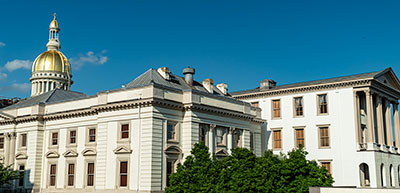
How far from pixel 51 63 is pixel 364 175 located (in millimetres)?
48208

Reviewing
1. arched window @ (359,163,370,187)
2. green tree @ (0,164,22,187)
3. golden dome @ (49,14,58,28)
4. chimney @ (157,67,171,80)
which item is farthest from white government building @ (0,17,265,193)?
golden dome @ (49,14,58,28)

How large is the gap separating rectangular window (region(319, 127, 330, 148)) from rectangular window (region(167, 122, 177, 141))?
2027 cm

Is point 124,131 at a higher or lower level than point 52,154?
higher

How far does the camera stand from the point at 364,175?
48.2 metres

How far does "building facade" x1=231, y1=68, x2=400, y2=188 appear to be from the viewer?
156 ft

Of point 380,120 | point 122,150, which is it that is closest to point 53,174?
point 122,150

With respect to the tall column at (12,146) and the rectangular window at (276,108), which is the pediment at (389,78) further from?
the tall column at (12,146)

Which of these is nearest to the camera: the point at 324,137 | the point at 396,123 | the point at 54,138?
the point at 54,138

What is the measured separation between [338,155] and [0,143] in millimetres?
36230

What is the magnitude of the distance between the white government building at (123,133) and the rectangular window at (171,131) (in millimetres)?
86

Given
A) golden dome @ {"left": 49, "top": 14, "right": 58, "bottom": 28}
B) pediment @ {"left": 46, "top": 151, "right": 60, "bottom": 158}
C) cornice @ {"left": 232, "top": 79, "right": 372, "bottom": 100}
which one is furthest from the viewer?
golden dome @ {"left": 49, "top": 14, "right": 58, "bottom": 28}

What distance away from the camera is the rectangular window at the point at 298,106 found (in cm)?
5198

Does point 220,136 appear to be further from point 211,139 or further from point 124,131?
point 124,131

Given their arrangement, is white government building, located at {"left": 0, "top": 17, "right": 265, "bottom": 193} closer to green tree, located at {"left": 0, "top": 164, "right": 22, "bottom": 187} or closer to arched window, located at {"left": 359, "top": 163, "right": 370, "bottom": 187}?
green tree, located at {"left": 0, "top": 164, "right": 22, "bottom": 187}
